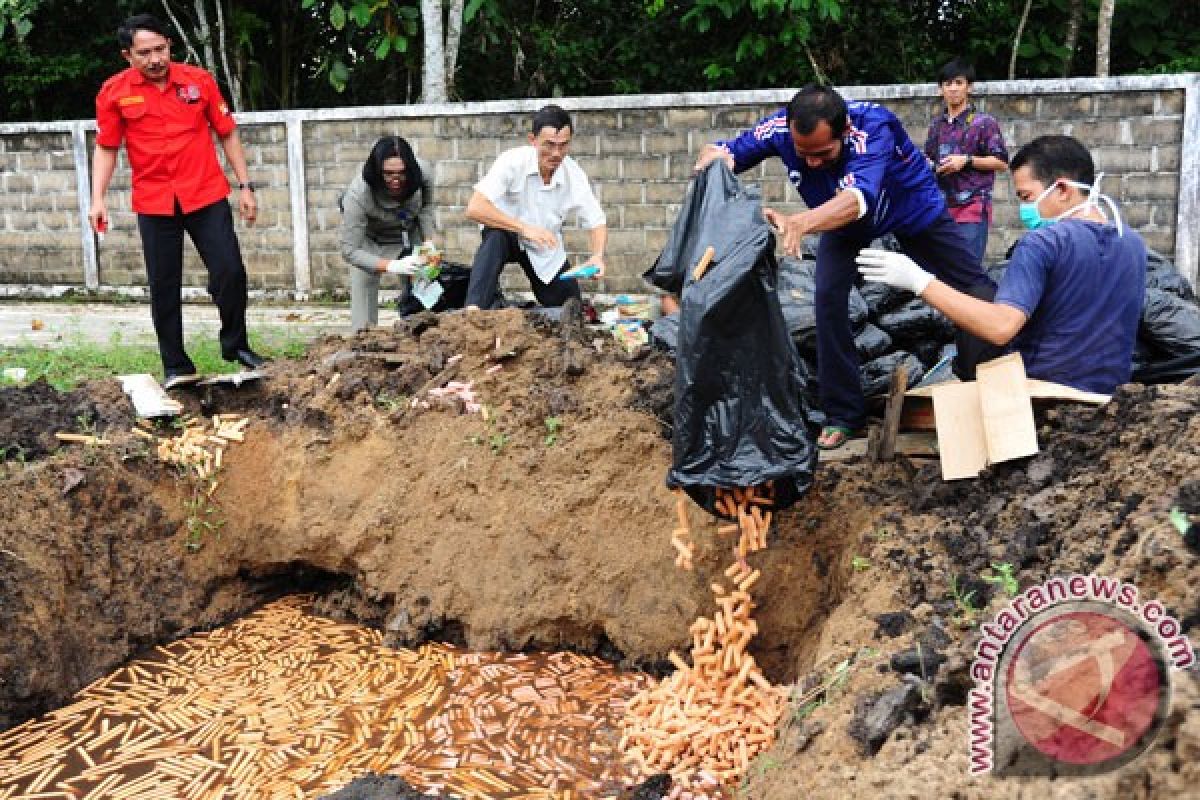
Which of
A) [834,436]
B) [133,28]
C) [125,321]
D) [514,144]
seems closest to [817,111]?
[834,436]

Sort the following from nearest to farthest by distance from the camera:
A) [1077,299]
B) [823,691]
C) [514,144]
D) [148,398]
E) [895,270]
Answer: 1. [823,691]
2. [895,270]
3. [1077,299]
4. [148,398]
5. [514,144]

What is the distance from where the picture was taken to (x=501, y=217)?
264 inches

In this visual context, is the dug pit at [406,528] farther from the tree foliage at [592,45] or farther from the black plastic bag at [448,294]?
the tree foliage at [592,45]

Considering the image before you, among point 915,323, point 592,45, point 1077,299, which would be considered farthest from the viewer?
point 592,45

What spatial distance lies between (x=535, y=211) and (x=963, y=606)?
4658 millimetres

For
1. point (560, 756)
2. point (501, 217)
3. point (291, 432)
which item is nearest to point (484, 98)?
point (501, 217)

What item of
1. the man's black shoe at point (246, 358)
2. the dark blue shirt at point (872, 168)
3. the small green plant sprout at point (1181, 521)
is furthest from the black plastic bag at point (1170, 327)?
the man's black shoe at point (246, 358)

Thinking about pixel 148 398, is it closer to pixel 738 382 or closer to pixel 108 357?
pixel 108 357

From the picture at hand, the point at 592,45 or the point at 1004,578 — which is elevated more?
the point at 592,45

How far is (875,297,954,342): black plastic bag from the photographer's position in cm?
637

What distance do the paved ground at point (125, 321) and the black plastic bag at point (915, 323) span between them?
4.89 meters

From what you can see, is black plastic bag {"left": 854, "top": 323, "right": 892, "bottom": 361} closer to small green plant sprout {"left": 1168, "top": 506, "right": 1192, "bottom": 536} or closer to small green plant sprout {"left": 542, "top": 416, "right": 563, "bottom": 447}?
small green plant sprout {"left": 542, "top": 416, "right": 563, "bottom": 447}

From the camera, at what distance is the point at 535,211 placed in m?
7.05

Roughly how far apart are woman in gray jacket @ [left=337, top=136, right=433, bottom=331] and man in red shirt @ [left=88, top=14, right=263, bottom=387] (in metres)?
0.80
